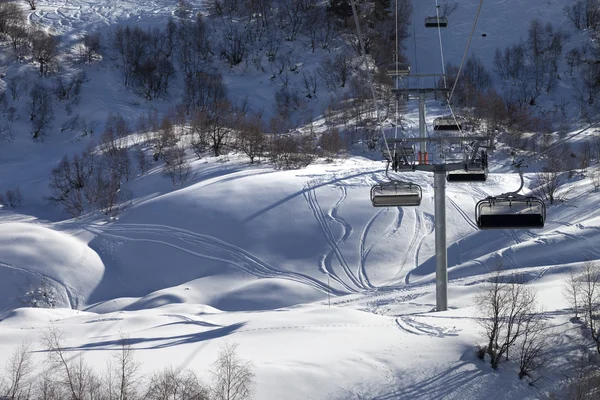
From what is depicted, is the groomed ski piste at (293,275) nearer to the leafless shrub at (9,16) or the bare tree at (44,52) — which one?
the bare tree at (44,52)

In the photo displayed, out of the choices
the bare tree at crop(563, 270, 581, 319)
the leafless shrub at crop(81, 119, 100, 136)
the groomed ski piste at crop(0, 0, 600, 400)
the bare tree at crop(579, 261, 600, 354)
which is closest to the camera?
the groomed ski piste at crop(0, 0, 600, 400)

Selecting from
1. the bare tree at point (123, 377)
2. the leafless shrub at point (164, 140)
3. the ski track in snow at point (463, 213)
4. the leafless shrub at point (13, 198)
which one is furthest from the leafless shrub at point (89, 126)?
the bare tree at point (123, 377)

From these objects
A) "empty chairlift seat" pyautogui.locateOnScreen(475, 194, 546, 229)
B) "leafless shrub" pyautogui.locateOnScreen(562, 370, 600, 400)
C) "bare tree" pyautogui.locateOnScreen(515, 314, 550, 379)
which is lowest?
"leafless shrub" pyautogui.locateOnScreen(562, 370, 600, 400)

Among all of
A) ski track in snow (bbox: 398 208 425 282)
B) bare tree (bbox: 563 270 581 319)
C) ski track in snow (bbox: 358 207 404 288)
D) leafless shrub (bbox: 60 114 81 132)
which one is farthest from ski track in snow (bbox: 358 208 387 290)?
leafless shrub (bbox: 60 114 81 132)

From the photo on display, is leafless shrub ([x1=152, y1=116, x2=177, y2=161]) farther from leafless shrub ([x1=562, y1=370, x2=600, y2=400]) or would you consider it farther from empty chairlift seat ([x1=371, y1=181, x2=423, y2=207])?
leafless shrub ([x1=562, y1=370, x2=600, y2=400])

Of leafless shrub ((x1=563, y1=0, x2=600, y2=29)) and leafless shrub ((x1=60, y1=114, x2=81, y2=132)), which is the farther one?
leafless shrub ((x1=563, y1=0, x2=600, y2=29))
